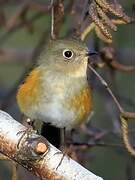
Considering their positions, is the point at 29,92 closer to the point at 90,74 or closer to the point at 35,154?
the point at 90,74

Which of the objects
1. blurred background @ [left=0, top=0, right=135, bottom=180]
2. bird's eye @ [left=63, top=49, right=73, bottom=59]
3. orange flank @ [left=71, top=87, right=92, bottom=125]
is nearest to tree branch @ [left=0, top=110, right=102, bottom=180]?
blurred background @ [left=0, top=0, right=135, bottom=180]

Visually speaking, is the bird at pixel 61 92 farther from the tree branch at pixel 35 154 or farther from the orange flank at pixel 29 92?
the tree branch at pixel 35 154

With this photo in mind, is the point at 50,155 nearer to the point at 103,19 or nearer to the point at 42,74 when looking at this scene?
the point at 103,19

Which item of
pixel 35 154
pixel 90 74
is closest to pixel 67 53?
pixel 90 74

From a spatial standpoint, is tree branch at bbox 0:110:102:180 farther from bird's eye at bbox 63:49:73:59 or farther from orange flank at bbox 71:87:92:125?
bird's eye at bbox 63:49:73:59

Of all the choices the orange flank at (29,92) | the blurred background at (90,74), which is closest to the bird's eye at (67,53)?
the blurred background at (90,74)
